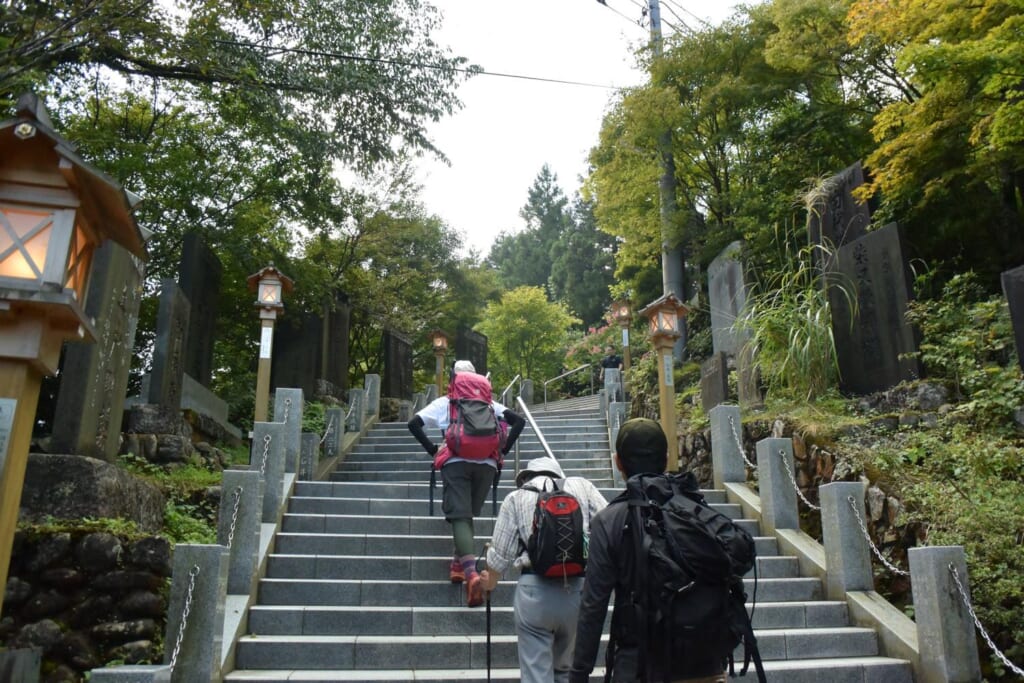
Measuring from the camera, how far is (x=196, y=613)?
4328 millimetres

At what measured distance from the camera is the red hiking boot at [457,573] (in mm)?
5715

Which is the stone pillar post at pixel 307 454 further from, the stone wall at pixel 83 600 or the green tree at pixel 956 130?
the green tree at pixel 956 130

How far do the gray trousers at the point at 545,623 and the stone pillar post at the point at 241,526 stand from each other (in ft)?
8.88

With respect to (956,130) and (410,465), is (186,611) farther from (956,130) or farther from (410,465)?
(956,130)

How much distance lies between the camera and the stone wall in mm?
5125

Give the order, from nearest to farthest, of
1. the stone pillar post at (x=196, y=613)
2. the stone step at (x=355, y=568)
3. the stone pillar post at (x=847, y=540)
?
the stone pillar post at (x=196, y=613), the stone pillar post at (x=847, y=540), the stone step at (x=355, y=568)

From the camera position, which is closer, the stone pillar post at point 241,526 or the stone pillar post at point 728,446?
the stone pillar post at point 241,526

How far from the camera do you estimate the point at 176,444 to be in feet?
31.6

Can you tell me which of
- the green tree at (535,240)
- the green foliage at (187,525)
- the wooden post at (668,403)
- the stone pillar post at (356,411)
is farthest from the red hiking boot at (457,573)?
the green tree at (535,240)

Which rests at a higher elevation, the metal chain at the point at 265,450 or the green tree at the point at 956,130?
the green tree at the point at 956,130

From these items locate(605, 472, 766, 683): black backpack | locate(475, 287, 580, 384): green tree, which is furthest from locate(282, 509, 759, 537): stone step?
locate(475, 287, 580, 384): green tree

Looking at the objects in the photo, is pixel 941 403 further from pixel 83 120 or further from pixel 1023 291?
pixel 83 120

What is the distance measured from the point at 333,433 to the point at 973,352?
26.8ft

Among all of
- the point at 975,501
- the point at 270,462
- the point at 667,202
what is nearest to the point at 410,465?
the point at 270,462
